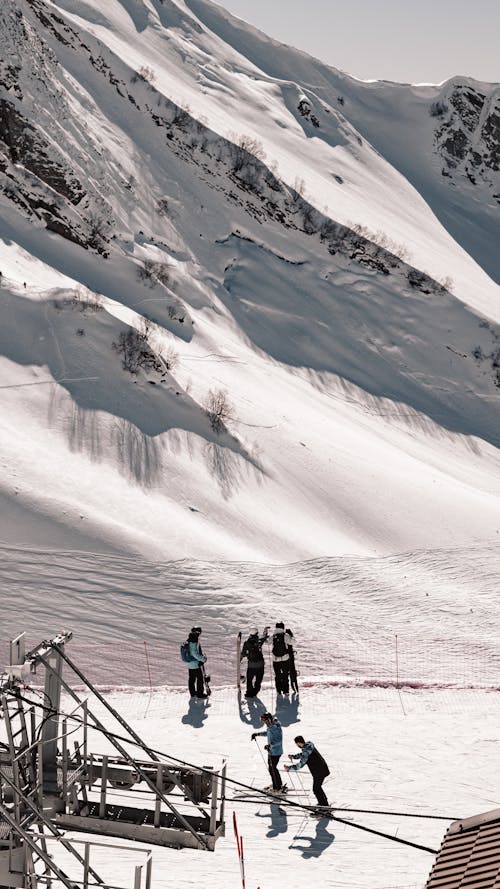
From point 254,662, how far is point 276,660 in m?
0.47

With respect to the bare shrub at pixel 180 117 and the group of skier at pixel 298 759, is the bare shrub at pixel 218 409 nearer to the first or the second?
the group of skier at pixel 298 759

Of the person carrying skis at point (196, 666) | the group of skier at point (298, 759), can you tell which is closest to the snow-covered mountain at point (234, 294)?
the person carrying skis at point (196, 666)

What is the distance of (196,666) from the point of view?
62.1ft

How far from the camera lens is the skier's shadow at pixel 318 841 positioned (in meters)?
14.1

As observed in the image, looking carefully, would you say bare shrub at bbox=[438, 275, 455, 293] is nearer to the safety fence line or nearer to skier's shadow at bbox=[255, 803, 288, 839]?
the safety fence line

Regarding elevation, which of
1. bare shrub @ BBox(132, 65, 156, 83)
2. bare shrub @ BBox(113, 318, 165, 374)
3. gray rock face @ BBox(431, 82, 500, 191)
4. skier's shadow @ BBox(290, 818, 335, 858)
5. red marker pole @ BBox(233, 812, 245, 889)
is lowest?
red marker pole @ BBox(233, 812, 245, 889)

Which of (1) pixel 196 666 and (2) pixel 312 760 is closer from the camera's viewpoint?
(2) pixel 312 760

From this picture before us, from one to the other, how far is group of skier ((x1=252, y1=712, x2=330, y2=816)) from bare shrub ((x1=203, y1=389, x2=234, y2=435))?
19043mm

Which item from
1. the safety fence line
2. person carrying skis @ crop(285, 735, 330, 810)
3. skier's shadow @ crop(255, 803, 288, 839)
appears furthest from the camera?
the safety fence line

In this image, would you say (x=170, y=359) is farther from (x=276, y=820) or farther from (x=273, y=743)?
(x=276, y=820)

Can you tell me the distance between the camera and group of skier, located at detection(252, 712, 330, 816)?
14.8 meters

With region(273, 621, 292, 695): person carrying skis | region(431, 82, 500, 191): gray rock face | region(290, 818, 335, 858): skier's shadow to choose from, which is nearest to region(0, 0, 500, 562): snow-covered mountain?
region(431, 82, 500, 191): gray rock face

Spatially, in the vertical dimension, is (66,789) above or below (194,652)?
above

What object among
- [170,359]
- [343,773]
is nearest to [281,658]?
[343,773]
